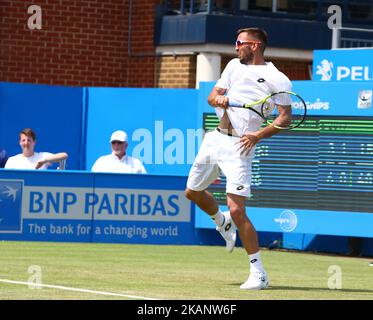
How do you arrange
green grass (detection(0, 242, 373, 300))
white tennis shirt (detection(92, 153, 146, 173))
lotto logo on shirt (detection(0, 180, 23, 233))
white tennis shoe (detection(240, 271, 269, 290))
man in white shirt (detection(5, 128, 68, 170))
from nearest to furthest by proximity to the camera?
green grass (detection(0, 242, 373, 300)) → white tennis shoe (detection(240, 271, 269, 290)) → lotto logo on shirt (detection(0, 180, 23, 233)) → man in white shirt (detection(5, 128, 68, 170)) → white tennis shirt (detection(92, 153, 146, 173))

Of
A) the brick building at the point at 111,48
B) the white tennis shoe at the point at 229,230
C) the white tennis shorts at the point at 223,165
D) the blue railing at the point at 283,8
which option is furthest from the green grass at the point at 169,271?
the blue railing at the point at 283,8

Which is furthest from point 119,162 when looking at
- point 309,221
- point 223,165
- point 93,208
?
point 223,165

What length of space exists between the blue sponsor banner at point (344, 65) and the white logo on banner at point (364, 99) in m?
0.75

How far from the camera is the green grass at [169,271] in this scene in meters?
10.7

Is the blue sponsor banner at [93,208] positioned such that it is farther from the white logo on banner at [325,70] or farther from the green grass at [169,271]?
the white logo on banner at [325,70]

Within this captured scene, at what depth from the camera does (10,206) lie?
17.0 meters

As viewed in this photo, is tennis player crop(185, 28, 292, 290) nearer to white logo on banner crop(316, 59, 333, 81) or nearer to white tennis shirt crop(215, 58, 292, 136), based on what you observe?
white tennis shirt crop(215, 58, 292, 136)

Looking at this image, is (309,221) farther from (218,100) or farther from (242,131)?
(218,100)

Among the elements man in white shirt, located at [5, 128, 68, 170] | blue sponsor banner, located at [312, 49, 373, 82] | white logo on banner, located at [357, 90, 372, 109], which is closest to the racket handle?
white logo on banner, located at [357, 90, 372, 109]

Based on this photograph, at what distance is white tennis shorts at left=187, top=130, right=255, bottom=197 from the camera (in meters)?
11.4

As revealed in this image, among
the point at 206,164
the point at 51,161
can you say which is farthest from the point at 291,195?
the point at 206,164

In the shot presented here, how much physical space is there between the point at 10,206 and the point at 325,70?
15.4 feet

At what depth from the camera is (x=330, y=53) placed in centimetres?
1823

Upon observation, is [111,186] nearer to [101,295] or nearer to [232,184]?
[232,184]
